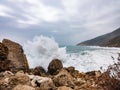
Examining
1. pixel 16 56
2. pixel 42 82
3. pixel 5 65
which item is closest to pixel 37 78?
pixel 42 82

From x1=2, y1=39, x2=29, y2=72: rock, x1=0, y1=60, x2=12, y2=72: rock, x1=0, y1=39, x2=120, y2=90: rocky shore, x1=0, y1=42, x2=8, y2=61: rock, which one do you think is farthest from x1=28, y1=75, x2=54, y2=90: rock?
x1=2, y1=39, x2=29, y2=72: rock

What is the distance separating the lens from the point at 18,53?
14.5 metres

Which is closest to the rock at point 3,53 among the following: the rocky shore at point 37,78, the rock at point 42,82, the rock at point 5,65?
the rocky shore at point 37,78

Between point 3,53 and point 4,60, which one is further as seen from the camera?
point 4,60

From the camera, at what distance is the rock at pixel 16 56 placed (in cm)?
1386

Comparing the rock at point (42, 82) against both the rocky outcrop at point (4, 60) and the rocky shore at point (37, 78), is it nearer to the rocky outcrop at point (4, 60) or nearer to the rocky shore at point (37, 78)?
the rocky shore at point (37, 78)

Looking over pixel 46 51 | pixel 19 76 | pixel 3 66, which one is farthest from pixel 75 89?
pixel 46 51

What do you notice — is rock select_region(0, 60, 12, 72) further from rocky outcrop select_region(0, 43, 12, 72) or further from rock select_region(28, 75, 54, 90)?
rock select_region(28, 75, 54, 90)

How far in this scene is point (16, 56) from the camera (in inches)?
562

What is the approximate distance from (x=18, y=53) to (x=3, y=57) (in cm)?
178

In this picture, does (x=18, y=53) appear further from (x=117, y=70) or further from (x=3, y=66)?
(x=117, y=70)

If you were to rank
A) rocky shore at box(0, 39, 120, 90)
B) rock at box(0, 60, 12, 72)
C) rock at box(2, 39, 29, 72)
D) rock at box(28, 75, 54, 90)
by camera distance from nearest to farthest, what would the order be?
rocky shore at box(0, 39, 120, 90), rock at box(28, 75, 54, 90), rock at box(0, 60, 12, 72), rock at box(2, 39, 29, 72)

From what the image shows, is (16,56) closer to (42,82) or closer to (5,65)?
(5,65)

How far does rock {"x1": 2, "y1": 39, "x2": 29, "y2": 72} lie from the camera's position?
1386 centimetres
